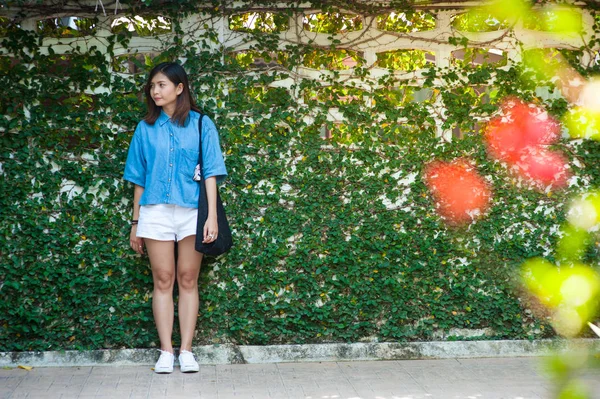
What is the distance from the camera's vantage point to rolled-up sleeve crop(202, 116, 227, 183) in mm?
5078

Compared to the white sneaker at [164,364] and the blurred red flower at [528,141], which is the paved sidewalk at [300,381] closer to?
the white sneaker at [164,364]

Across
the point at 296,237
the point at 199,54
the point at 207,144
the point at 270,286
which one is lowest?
the point at 270,286

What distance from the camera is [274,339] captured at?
560 cm

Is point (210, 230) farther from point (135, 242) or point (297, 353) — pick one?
point (297, 353)

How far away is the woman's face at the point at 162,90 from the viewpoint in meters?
5.03

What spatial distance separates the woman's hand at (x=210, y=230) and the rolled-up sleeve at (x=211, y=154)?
0.97 feet

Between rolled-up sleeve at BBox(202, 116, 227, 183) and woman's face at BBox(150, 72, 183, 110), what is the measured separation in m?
0.29

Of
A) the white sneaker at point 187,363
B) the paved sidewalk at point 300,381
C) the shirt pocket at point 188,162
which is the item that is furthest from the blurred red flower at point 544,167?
the white sneaker at point 187,363

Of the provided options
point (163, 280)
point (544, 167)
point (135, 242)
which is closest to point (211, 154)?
point (135, 242)

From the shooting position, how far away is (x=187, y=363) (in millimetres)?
5121

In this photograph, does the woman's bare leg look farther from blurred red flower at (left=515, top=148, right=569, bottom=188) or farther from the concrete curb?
blurred red flower at (left=515, top=148, right=569, bottom=188)

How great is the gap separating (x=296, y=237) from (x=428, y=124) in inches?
52.8

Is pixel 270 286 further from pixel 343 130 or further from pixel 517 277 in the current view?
pixel 517 277

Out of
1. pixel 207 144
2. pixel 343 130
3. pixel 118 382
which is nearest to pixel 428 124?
pixel 343 130
